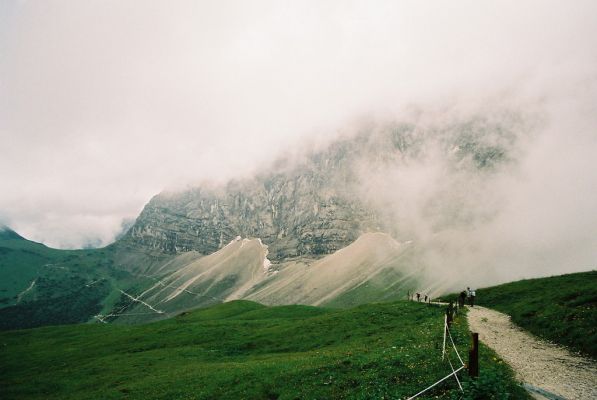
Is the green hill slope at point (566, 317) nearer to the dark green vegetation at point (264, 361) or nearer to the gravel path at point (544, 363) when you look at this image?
the gravel path at point (544, 363)

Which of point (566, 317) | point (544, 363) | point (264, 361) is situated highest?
point (566, 317)

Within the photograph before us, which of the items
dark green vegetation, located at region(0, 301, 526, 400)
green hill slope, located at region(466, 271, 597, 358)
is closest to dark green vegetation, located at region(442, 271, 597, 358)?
green hill slope, located at region(466, 271, 597, 358)

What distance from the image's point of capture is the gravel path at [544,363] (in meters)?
21.3

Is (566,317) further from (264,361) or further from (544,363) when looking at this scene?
(264,361)

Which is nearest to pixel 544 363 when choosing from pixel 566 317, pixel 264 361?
pixel 566 317

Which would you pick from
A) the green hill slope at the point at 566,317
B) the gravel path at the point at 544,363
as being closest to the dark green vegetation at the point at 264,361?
the gravel path at the point at 544,363

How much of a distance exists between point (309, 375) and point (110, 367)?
52.6m

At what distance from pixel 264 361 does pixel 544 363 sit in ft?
102

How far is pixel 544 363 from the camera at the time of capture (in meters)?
26.2

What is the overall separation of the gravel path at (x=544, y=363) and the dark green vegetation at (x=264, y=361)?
1884 millimetres

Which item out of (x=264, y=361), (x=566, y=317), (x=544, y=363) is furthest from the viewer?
(x=264, y=361)

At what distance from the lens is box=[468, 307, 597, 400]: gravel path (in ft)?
69.7

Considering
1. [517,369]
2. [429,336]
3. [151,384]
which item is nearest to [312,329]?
[151,384]

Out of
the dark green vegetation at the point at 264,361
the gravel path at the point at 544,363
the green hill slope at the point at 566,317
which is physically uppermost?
the green hill slope at the point at 566,317
